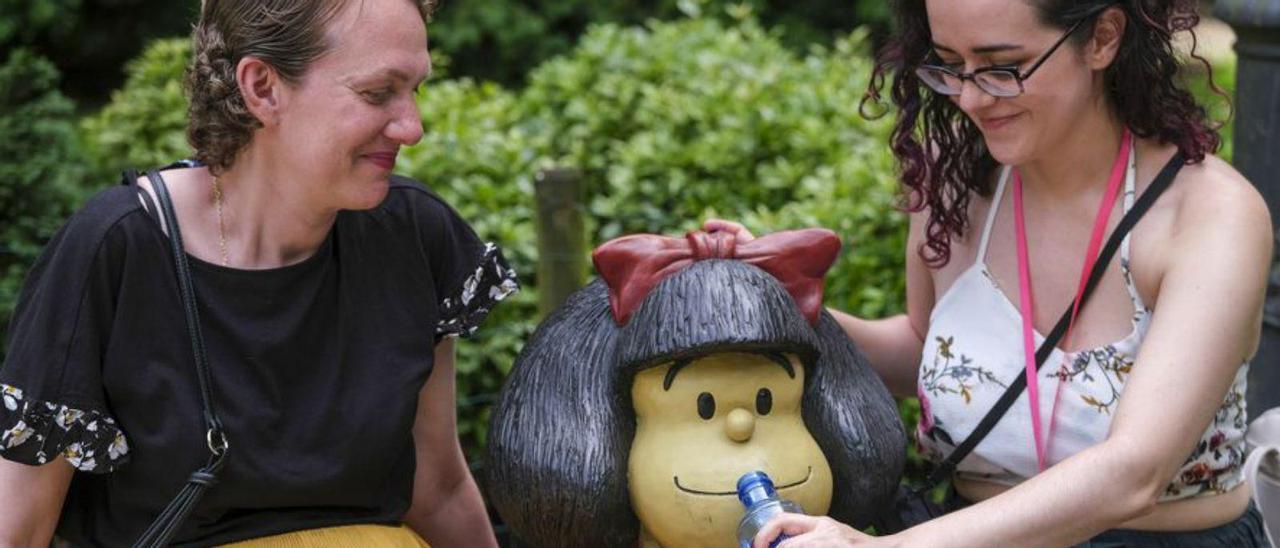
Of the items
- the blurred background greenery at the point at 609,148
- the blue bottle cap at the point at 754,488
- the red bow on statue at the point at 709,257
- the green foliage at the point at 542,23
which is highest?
the red bow on statue at the point at 709,257

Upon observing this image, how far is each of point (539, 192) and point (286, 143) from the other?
1812 mm

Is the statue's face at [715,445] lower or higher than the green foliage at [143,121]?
higher

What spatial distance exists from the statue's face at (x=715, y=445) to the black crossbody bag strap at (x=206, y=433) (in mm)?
584

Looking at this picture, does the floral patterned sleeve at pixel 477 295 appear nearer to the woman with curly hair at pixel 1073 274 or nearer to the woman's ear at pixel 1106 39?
the woman with curly hair at pixel 1073 274

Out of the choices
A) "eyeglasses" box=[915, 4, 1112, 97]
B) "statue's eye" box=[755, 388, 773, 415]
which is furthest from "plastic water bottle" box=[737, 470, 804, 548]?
"eyeglasses" box=[915, 4, 1112, 97]

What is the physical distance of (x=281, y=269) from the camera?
7.88 feet

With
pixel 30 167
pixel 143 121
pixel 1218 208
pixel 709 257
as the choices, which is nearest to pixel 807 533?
pixel 709 257

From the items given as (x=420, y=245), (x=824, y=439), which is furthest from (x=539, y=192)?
(x=824, y=439)

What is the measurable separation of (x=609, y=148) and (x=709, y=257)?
3308mm

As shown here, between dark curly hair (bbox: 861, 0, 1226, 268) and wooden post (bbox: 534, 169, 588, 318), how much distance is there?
53.3 inches

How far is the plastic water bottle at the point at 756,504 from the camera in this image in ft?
7.38

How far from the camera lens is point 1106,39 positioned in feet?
8.23

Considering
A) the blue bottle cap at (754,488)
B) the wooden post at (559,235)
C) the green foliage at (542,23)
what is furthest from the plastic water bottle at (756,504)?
the green foliage at (542,23)

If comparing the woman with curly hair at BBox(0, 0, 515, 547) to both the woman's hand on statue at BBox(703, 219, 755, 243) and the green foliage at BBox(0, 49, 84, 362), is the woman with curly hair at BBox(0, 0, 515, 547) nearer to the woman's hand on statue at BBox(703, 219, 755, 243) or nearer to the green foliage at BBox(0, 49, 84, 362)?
the woman's hand on statue at BBox(703, 219, 755, 243)
